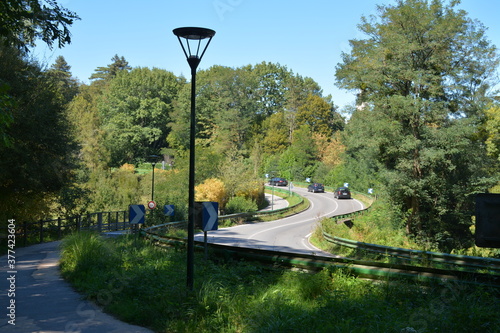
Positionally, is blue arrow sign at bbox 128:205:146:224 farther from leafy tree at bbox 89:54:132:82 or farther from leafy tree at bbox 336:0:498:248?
leafy tree at bbox 89:54:132:82

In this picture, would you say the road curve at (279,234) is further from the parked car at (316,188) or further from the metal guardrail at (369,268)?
the parked car at (316,188)

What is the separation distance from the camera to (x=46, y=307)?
8.72m

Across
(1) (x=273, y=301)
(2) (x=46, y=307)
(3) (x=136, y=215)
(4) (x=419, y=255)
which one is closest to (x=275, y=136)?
(4) (x=419, y=255)

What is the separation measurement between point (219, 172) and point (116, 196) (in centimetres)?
1069

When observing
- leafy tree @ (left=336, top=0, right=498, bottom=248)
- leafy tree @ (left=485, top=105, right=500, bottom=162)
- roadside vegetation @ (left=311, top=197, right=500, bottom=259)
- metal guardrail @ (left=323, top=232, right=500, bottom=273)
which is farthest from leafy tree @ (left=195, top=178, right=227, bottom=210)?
leafy tree @ (left=485, top=105, right=500, bottom=162)

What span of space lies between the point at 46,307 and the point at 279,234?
83.2 feet

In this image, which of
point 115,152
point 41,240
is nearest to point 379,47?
point 41,240

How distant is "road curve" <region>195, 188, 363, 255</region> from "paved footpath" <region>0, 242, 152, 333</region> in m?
11.0

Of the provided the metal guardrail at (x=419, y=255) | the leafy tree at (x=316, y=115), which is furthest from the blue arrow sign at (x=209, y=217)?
the leafy tree at (x=316, y=115)

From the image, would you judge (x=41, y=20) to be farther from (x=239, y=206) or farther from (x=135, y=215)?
(x=239, y=206)

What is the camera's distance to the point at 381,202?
36.8m

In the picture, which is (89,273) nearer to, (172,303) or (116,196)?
(172,303)

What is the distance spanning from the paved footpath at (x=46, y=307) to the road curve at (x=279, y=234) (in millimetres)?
10969

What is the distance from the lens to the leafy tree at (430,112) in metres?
32.0
